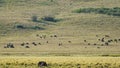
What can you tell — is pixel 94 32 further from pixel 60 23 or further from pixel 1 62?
pixel 1 62

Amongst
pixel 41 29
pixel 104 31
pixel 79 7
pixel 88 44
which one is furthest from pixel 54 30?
pixel 79 7

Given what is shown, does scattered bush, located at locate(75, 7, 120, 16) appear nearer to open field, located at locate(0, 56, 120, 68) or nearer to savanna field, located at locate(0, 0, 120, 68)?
savanna field, located at locate(0, 0, 120, 68)

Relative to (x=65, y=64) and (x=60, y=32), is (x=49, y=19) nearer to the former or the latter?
(x=60, y=32)

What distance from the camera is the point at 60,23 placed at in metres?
108

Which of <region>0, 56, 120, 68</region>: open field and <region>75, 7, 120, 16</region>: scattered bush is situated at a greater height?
<region>0, 56, 120, 68</region>: open field

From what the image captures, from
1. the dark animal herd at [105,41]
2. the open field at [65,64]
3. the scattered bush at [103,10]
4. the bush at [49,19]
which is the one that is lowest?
the scattered bush at [103,10]

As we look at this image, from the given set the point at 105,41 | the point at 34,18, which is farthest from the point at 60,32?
the point at 34,18

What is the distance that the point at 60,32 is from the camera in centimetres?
9706

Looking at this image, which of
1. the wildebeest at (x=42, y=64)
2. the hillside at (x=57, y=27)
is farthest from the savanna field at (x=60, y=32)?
the wildebeest at (x=42, y=64)

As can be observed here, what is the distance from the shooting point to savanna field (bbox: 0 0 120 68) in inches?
2080

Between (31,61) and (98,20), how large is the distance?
6702 cm

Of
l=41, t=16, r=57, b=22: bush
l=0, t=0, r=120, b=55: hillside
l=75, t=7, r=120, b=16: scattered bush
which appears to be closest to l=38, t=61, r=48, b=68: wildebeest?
l=0, t=0, r=120, b=55: hillside

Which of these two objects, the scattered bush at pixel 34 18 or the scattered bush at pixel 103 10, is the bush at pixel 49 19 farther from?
the scattered bush at pixel 103 10

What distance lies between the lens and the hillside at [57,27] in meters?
77.1
